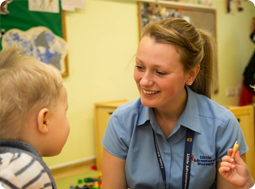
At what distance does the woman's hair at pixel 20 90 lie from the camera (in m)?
0.79

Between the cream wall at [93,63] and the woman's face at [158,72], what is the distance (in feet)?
5.26

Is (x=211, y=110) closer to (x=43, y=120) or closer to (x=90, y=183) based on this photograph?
(x=43, y=120)

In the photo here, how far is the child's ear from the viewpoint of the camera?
83 centimetres

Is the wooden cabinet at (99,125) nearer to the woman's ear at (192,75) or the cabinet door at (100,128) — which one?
the cabinet door at (100,128)

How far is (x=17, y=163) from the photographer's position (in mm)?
728

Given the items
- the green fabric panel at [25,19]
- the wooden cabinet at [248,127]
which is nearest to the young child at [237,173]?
the wooden cabinet at [248,127]

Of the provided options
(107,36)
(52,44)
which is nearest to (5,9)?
(52,44)

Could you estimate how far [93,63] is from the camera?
2.82 m

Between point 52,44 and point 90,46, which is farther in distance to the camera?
point 90,46

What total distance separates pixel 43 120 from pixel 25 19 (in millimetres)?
1830

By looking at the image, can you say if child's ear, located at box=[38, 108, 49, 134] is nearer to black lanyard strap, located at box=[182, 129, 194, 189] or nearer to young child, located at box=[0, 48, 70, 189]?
young child, located at box=[0, 48, 70, 189]

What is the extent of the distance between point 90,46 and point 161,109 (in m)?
1.68

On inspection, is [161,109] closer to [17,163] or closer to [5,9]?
[17,163]

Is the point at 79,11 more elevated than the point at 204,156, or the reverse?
the point at 79,11
